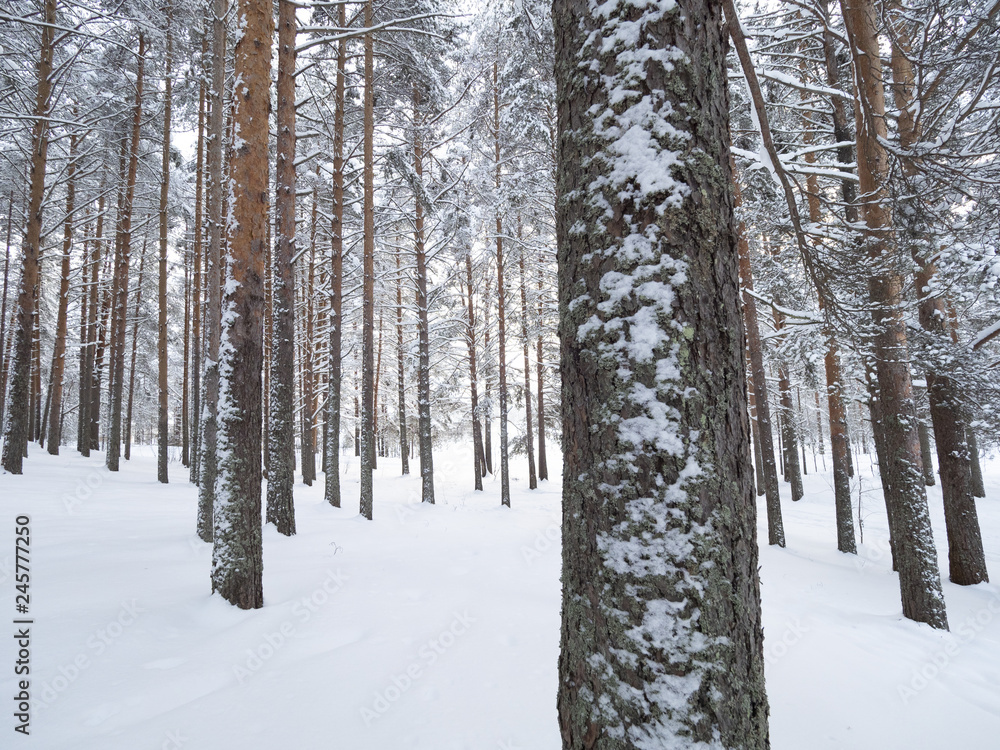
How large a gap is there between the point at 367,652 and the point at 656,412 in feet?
10.4

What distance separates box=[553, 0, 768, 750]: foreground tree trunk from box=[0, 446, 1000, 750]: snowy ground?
5.77 ft

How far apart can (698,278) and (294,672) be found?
337 cm

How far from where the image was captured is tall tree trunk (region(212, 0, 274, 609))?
391cm

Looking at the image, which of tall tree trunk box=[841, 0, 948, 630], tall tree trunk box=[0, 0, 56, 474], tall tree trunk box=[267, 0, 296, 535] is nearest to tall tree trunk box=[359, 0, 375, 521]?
tall tree trunk box=[267, 0, 296, 535]

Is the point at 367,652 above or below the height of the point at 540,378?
below

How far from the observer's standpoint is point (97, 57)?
1098 centimetres

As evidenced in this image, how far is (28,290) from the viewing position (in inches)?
351

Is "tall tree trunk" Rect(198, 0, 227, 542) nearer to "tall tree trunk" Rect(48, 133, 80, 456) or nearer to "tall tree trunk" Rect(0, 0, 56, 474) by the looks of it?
"tall tree trunk" Rect(0, 0, 56, 474)

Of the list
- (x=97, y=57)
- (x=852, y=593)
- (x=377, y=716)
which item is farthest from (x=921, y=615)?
(x=97, y=57)

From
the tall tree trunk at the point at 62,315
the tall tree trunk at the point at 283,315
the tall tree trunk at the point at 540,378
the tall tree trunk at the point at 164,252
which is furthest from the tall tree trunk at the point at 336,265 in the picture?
the tall tree trunk at the point at 62,315

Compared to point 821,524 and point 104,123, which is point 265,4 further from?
point 821,524

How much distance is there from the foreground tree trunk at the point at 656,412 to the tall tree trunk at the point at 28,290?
11837 mm

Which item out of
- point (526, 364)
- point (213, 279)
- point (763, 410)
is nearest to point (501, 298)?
point (526, 364)

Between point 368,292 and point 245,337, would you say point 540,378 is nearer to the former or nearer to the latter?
point 368,292
